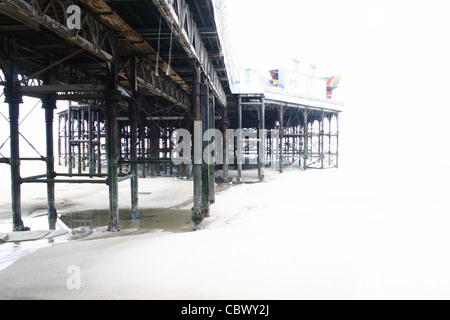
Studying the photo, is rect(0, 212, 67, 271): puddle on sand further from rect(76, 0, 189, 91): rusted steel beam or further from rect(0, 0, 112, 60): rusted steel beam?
rect(76, 0, 189, 91): rusted steel beam

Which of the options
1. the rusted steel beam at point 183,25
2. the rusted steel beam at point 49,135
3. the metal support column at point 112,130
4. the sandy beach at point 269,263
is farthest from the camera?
the rusted steel beam at point 49,135

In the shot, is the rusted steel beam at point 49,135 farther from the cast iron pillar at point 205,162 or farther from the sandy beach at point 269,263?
the cast iron pillar at point 205,162

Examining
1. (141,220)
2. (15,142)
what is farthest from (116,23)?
(141,220)

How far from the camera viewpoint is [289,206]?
9.79 m

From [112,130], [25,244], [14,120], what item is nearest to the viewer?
[25,244]

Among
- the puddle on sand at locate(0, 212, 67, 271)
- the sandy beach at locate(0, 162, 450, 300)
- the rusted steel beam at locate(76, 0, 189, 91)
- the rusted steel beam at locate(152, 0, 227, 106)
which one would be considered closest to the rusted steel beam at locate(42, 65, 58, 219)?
the puddle on sand at locate(0, 212, 67, 271)

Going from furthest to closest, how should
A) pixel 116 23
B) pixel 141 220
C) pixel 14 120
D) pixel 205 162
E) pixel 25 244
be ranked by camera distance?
pixel 141 220, pixel 205 162, pixel 14 120, pixel 25 244, pixel 116 23

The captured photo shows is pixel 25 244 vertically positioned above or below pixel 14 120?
below

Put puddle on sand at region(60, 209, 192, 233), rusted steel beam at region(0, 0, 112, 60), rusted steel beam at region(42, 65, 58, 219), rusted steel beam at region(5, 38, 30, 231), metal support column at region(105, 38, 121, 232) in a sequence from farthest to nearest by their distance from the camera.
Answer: rusted steel beam at region(42, 65, 58, 219)
puddle on sand at region(60, 209, 192, 233)
rusted steel beam at region(5, 38, 30, 231)
metal support column at region(105, 38, 121, 232)
rusted steel beam at region(0, 0, 112, 60)

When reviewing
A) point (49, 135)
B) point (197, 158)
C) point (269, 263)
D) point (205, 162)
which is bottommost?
point (269, 263)

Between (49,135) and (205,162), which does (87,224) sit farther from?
(205,162)

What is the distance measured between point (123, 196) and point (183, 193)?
2737 millimetres

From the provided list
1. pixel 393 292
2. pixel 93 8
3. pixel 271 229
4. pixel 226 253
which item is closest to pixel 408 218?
pixel 271 229

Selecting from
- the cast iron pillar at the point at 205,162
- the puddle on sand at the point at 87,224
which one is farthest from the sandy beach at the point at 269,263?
the cast iron pillar at the point at 205,162
